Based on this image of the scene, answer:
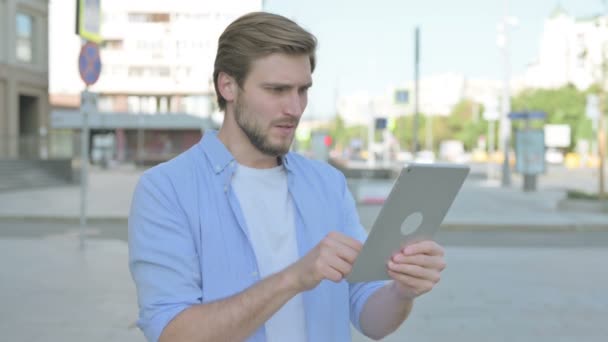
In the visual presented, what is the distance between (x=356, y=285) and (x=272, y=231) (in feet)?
1.18

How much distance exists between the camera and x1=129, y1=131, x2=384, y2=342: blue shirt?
6.91ft

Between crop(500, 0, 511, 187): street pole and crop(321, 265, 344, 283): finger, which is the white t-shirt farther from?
crop(500, 0, 511, 187): street pole

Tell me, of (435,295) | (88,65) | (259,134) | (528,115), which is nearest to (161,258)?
(259,134)

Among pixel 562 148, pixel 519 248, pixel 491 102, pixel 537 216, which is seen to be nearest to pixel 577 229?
pixel 537 216

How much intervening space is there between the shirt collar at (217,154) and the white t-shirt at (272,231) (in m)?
0.05

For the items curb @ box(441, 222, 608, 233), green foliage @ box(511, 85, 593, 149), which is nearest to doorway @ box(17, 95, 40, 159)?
curb @ box(441, 222, 608, 233)

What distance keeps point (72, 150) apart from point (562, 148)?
76231 millimetres

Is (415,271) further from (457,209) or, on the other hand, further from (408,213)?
(457,209)

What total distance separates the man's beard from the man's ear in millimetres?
29

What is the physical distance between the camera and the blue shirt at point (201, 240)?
6.91ft

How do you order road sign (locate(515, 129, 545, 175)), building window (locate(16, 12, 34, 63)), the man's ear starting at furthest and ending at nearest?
building window (locate(16, 12, 34, 63)) < road sign (locate(515, 129, 545, 175)) < the man's ear

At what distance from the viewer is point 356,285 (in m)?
2.47

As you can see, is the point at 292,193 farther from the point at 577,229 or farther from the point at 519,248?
the point at 577,229

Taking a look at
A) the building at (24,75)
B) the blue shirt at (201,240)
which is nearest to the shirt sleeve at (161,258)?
the blue shirt at (201,240)
